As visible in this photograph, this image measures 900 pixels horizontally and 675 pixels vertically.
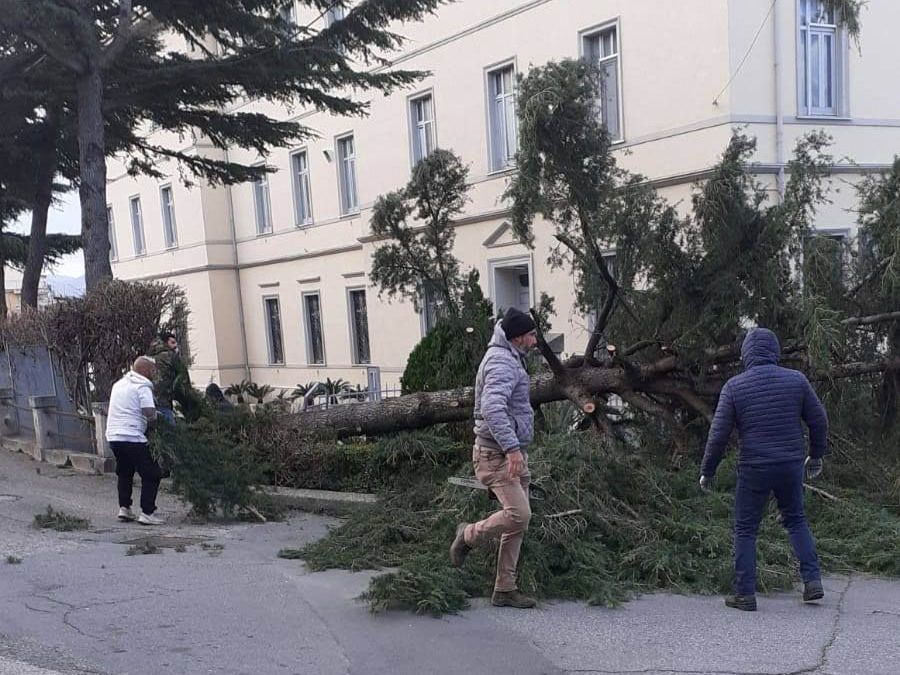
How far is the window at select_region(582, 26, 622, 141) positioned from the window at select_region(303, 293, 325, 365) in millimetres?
12031

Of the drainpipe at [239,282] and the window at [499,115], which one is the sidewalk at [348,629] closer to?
the window at [499,115]

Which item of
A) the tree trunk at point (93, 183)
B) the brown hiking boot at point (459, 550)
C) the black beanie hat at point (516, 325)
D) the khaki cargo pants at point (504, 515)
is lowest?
the brown hiking boot at point (459, 550)

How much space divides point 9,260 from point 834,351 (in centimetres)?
1979

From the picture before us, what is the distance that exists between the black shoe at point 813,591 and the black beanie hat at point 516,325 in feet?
7.51

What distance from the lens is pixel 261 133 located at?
13133 millimetres

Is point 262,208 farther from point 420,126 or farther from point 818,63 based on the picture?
point 818,63

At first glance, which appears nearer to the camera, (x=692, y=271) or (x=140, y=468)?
(x=140, y=468)

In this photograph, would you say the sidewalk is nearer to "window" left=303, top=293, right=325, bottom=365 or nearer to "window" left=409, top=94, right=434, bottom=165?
"window" left=409, top=94, right=434, bottom=165

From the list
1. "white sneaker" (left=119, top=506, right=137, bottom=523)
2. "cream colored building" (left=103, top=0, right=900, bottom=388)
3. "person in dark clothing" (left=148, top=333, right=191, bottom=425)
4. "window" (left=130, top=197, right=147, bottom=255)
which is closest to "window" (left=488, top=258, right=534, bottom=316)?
"cream colored building" (left=103, top=0, right=900, bottom=388)

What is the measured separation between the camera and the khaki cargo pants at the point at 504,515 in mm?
4883

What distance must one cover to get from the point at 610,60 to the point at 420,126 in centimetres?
590

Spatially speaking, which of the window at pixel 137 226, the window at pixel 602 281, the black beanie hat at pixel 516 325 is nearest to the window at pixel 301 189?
the window at pixel 137 226

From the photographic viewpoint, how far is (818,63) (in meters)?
13.2

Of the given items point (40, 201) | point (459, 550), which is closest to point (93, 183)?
point (40, 201)
